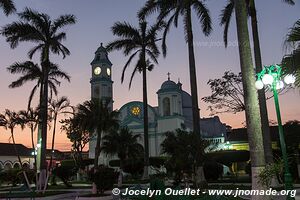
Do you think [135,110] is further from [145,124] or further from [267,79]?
[267,79]

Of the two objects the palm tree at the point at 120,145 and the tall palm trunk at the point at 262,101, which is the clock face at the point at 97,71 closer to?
the palm tree at the point at 120,145

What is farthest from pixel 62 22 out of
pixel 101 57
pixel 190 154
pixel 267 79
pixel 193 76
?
pixel 101 57

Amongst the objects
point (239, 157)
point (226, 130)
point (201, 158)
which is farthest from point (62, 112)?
point (226, 130)

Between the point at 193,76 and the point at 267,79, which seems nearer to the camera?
the point at 267,79

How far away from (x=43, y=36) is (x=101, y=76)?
118 feet

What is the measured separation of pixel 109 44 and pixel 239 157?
732 inches

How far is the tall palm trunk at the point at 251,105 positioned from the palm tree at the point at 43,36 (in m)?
18.9

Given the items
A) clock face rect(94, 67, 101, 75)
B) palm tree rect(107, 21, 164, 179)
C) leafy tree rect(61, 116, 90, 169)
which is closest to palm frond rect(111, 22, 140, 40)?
palm tree rect(107, 21, 164, 179)

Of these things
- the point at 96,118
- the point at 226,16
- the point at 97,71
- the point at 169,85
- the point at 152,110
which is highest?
the point at 97,71

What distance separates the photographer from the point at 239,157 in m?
38.2

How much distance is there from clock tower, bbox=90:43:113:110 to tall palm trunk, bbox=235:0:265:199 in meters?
52.6

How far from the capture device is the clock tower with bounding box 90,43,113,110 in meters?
63.4

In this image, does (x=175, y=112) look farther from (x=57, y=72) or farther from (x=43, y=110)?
(x=43, y=110)

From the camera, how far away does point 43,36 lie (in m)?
27.6
